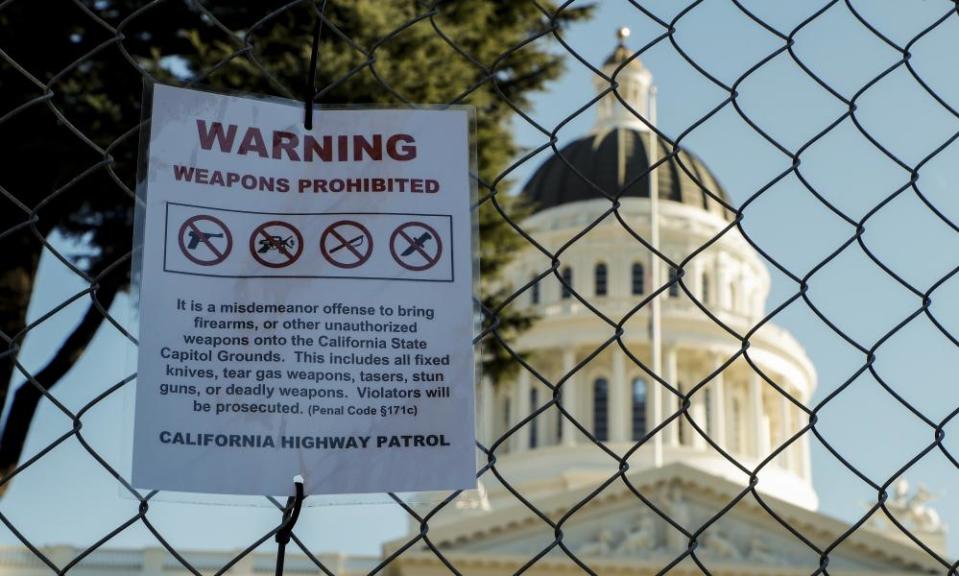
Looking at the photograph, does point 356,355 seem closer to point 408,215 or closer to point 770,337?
point 408,215

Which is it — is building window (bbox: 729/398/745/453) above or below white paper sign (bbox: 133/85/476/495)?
above

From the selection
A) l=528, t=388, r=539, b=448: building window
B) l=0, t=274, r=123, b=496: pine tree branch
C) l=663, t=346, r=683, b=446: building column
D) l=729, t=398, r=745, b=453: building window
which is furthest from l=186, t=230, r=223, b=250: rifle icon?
l=729, t=398, r=745, b=453: building window

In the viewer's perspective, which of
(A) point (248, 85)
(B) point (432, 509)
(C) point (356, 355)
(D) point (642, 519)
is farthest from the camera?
(D) point (642, 519)

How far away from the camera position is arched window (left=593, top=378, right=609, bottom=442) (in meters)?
48.9

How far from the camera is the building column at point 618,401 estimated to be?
48062mm

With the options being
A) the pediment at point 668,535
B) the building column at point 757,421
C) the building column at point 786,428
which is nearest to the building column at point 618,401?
the building column at point 757,421

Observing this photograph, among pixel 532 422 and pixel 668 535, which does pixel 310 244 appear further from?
pixel 532 422

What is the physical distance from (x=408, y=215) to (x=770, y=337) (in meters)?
49.5

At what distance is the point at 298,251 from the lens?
5.51 feet

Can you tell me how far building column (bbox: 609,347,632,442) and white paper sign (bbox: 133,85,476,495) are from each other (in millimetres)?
45937

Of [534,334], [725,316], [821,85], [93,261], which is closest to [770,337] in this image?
[725,316]

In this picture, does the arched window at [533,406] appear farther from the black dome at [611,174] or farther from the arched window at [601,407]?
the black dome at [611,174]

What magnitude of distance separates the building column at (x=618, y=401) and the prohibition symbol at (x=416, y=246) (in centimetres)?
4593

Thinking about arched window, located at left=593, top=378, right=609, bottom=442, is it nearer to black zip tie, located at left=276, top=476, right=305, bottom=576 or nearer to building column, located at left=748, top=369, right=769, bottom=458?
building column, located at left=748, top=369, right=769, bottom=458
